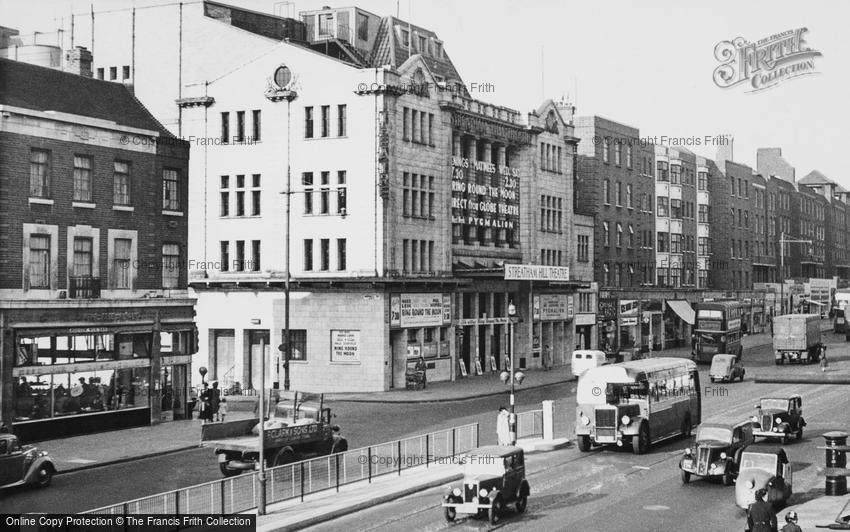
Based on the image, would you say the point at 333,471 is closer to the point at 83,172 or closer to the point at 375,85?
the point at 83,172

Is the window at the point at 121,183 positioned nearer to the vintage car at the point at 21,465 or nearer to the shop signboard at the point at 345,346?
the vintage car at the point at 21,465

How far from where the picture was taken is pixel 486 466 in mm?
26609

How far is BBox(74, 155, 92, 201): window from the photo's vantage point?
4312 cm

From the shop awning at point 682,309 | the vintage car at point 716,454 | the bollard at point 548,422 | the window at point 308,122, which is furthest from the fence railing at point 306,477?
the shop awning at point 682,309

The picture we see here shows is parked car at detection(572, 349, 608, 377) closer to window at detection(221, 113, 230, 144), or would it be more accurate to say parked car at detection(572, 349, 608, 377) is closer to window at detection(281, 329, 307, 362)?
window at detection(281, 329, 307, 362)

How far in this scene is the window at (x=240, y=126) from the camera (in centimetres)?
6406

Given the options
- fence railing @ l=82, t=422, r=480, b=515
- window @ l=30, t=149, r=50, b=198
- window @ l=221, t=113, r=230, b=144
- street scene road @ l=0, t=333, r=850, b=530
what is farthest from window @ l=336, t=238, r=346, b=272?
fence railing @ l=82, t=422, r=480, b=515

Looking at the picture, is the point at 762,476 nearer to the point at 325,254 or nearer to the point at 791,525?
the point at 791,525

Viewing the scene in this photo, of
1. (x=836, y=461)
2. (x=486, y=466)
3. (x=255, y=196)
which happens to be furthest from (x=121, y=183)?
(x=836, y=461)

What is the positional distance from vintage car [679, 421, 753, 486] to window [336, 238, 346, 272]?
3238cm

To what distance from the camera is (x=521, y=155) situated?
76.3 m

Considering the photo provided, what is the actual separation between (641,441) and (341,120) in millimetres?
31401

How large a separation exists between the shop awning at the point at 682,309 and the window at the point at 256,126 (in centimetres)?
5007

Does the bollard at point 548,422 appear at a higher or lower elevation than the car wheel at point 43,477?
higher
